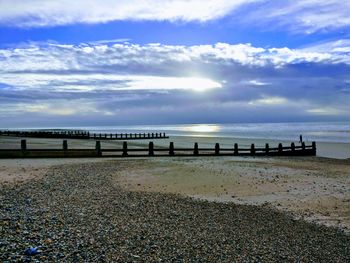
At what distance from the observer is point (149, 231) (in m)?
8.73

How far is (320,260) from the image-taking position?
7.65 m

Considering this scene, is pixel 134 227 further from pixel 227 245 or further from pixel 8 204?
pixel 8 204

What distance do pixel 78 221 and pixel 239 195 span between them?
6866 millimetres

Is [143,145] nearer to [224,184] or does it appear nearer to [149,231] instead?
[224,184]

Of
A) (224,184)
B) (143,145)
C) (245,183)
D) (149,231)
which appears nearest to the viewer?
(149,231)

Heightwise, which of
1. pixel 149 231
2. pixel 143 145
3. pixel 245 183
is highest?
pixel 149 231

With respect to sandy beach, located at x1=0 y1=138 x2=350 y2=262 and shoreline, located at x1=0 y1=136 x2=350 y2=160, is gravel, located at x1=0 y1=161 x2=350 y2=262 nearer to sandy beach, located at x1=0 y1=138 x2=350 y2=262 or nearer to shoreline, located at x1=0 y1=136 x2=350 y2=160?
sandy beach, located at x1=0 y1=138 x2=350 y2=262

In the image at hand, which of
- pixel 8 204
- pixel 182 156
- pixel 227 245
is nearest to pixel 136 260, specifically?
pixel 227 245

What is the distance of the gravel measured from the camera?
7.14 m

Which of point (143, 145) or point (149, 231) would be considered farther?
point (143, 145)

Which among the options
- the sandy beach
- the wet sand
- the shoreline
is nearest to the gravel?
the sandy beach

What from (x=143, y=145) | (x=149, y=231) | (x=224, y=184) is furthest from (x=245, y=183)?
(x=143, y=145)

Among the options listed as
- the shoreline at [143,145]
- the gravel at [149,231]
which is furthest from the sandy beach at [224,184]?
the shoreline at [143,145]

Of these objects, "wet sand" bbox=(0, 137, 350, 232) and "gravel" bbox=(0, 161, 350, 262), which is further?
"wet sand" bbox=(0, 137, 350, 232)
